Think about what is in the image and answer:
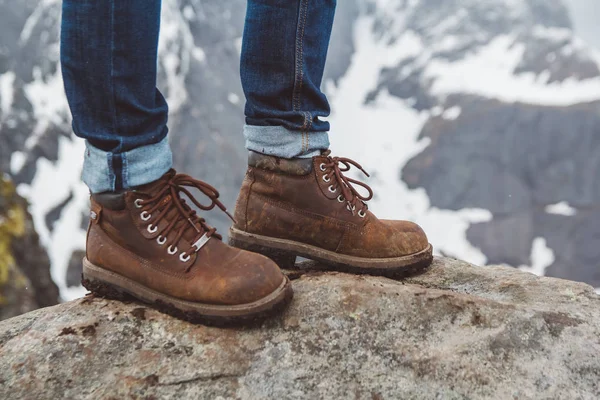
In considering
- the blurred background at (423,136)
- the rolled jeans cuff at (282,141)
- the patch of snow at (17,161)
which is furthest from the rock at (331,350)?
the patch of snow at (17,161)

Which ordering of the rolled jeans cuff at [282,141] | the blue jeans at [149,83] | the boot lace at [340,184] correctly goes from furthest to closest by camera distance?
1. the boot lace at [340,184]
2. the rolled jeans cuff at [282,141]
3. the blue jeans at [149,83]

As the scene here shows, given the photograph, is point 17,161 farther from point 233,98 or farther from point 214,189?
point 214,189

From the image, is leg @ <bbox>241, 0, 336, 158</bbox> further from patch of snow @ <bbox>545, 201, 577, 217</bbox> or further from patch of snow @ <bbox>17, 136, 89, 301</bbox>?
patch of snow @ <bbox>545, 201, 577, 217</bbox>

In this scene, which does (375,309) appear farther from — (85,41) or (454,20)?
(454,20)

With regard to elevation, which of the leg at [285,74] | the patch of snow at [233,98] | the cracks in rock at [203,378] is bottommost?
the patch of snow at [233,98]

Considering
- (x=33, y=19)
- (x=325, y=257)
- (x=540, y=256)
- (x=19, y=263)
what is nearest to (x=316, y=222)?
(x=325, y=257)

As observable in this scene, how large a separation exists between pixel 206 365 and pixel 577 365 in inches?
49.6

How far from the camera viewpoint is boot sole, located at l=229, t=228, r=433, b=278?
7.35 feet

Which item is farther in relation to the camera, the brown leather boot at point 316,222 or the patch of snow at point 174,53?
the patch of snow at point 174,53

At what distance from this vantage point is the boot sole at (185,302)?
173 centimetres

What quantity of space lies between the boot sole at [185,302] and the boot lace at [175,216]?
16cm

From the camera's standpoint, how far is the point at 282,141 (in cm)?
211

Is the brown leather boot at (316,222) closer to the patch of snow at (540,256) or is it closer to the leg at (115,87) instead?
the leg at (115,87)

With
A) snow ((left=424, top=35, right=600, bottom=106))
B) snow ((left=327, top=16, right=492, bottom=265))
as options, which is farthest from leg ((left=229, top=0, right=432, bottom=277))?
snow ((left=424, top=35, right=600, bottom=106))
